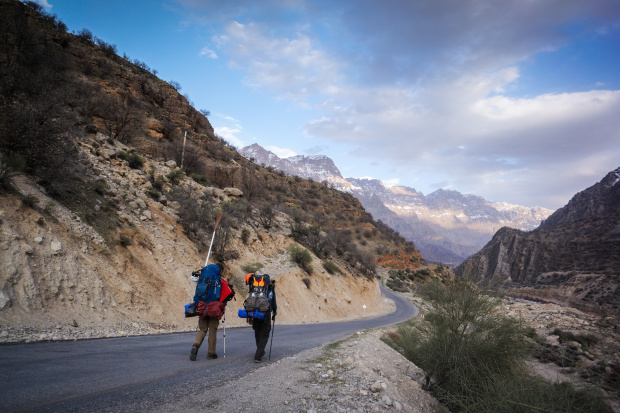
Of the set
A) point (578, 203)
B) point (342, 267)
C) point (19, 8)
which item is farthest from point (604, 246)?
point (19, 8)

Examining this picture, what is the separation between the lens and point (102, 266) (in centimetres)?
946

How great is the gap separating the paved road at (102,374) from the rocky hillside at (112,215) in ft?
4.63

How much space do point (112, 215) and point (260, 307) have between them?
955 centimetres

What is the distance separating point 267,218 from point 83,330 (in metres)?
18.2

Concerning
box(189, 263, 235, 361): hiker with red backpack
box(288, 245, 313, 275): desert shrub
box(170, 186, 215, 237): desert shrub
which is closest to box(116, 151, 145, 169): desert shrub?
box(170, 186, 215, 237): desert shrub

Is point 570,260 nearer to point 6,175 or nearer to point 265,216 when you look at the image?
point 265,216

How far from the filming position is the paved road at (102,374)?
3.07m

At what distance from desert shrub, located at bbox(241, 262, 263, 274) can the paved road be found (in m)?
10.6

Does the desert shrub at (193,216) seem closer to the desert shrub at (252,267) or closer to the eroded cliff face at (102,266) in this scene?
the eroded cliff face at (102,266)

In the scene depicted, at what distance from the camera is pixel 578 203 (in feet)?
331

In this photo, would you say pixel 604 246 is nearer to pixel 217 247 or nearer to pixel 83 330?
pixel 217 247

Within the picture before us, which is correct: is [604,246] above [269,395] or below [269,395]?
above

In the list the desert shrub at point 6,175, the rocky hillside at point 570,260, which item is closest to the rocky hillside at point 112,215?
the desert shrub at point 6,175

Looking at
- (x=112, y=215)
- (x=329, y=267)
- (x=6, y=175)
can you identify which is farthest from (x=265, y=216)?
(x=6, y=175)
